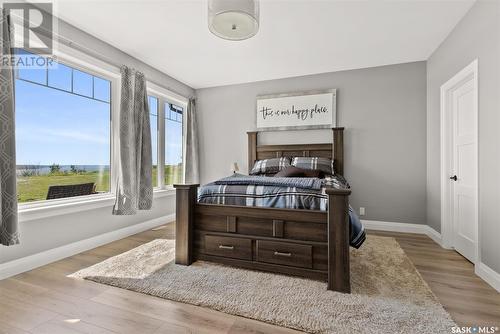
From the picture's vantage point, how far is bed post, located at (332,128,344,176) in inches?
146

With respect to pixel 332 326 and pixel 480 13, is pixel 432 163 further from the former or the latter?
pixel 332 326

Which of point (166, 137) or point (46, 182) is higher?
point (166, 137)

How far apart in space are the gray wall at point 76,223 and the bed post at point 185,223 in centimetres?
127

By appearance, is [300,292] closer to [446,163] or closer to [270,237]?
[270,237]

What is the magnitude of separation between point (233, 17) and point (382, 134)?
2812 mm

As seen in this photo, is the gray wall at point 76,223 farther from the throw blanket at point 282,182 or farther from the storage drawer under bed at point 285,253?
the storage drawer under bed at point 285,253

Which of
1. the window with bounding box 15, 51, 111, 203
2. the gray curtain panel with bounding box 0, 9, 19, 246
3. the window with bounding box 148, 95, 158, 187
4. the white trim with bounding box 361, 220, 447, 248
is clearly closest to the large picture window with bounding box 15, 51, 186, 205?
the window with bounding box 15, 51, 111, 203

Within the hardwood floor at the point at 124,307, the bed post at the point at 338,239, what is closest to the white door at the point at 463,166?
the hardwood floor at the point at 124,307

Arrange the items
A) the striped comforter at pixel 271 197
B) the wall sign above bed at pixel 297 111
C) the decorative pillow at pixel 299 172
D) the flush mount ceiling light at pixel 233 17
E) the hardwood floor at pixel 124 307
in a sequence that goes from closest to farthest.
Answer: the hardwood floor at pixel 124 307, the flush mount ceiling light at pixel 233 17, the striped comforter at pixel 271 197, the decorative pillow at pixel 299 172, the wall sign above bed at pixel 297 111

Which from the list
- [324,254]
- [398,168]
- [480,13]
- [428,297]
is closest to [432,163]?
[398,168]

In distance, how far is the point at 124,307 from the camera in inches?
64.6

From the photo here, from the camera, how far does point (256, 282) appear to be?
6.39 ft

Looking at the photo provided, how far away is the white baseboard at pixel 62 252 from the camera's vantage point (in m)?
2.10

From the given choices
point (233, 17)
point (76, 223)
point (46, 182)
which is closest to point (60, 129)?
point (46, 182)
